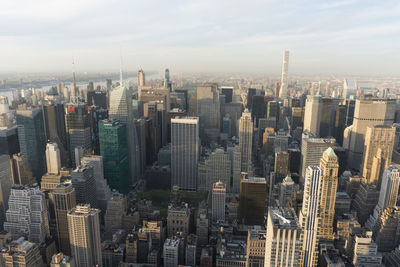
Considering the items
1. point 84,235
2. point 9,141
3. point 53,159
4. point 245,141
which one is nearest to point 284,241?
point 84,235

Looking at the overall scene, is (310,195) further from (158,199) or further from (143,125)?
(143,125)

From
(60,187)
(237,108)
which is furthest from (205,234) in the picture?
(237,108)

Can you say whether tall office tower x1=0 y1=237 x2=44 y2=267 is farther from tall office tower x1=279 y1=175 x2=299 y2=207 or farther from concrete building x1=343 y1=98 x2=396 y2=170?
concrete building x1=343 y1=98 x2=396 y2=170

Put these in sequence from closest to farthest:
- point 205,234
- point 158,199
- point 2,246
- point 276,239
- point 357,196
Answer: point 276,239 < point 2,246 < point 205,234 < point 357,196 < point 158,199

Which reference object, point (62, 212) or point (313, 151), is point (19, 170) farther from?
point (313, 151)

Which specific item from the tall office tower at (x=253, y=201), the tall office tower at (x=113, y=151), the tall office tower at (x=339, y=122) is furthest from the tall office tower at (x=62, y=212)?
the tall office tower at (x=339, y=122)

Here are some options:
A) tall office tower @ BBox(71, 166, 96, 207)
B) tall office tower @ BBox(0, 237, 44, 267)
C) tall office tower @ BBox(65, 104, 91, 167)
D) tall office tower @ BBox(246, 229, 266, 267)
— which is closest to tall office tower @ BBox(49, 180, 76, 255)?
tall office tower @ BBox(0, 237, 44, 267)

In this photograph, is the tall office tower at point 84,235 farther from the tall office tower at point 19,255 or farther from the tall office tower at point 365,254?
the tall office tower at point 365,254
